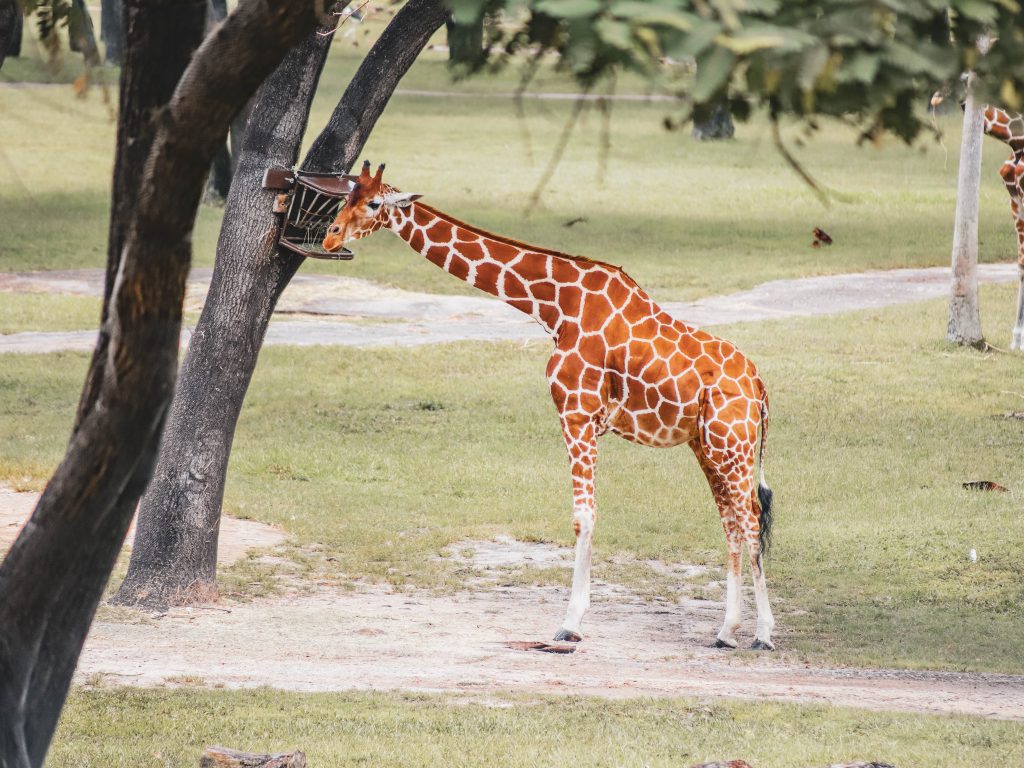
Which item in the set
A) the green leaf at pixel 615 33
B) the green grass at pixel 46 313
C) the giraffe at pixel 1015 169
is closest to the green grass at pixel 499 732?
the green leaf at pixel 615 33

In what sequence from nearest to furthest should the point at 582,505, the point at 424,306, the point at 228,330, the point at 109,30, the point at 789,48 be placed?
1. the point at 789,48
2. the point at 582,505
3. the point at 228,330
4. the point at 424,306
5. the point at 109,30

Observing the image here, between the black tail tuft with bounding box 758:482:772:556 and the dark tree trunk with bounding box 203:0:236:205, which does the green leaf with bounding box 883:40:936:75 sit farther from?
the dark tree trunk with bounding box 203:0:236:205

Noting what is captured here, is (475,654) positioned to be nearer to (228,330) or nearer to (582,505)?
(582,505)

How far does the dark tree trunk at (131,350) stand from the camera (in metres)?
4.51

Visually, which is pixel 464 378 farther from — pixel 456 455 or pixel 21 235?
pixel 21 235

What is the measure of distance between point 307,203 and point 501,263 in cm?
135

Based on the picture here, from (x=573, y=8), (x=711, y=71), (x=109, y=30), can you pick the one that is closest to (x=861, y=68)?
(x=711, y=71)

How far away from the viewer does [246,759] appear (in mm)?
6531

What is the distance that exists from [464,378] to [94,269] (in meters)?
9.18

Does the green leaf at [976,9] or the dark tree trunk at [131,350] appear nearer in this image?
the green leaf at [976,9]

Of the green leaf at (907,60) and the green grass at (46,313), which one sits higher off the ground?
the green leaf at (907,60)

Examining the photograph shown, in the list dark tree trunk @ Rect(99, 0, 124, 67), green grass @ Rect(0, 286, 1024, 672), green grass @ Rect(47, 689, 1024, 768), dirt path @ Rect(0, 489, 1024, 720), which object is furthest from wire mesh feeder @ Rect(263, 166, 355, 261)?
dark tree trunk @ Rect(99, 0, 124, 67)

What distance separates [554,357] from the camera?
33.7ft

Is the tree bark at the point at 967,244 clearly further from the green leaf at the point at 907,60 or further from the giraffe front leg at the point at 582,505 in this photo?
the green leaf at the point at 907,60
